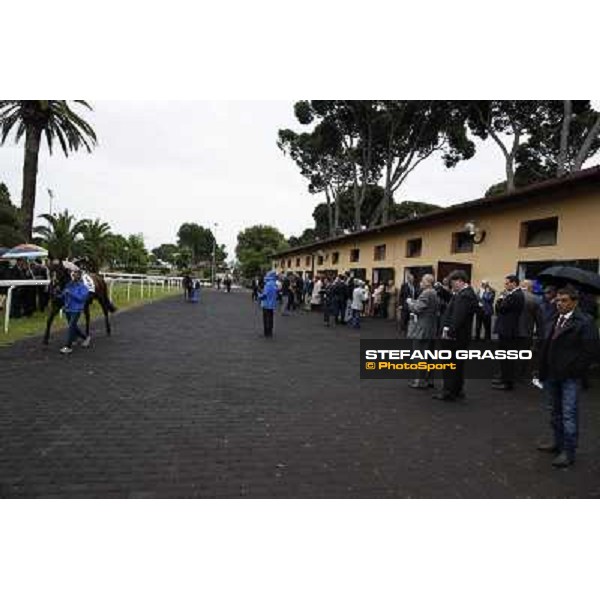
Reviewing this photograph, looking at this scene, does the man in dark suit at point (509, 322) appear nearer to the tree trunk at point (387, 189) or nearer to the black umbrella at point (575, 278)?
the black umbrella at point (575, 278)

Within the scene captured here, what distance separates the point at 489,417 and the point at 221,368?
4.21 metres

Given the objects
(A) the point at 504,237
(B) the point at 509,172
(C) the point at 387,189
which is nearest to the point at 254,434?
(A) the point at 504,237

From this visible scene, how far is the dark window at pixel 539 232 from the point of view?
1124 centimetres

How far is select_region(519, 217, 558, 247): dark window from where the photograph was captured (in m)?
11.2

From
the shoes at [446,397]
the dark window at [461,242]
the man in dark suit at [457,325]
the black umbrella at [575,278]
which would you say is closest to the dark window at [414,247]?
the dark window at [461,242]

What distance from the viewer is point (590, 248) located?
9.88 m

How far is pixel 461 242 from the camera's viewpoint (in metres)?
15.5

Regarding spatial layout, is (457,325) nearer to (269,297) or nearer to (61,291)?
(269,297)

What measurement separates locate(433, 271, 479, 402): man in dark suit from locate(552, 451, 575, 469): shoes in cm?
218

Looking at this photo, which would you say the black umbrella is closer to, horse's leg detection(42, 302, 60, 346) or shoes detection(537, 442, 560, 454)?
shoes detection(537, 442, 560, 454)

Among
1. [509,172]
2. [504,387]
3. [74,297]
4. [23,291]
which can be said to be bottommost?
[504,387]

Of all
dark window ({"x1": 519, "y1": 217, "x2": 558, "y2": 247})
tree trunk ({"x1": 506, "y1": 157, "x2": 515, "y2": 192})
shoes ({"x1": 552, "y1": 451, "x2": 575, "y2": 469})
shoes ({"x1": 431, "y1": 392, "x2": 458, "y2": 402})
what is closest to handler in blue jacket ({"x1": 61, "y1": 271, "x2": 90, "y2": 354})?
shoes ({"x1": 431, "y1": 392, "x2": 458, "y2": 402})

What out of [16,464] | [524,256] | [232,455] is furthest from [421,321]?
[524,256]

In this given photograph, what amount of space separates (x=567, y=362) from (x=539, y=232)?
350 inches
